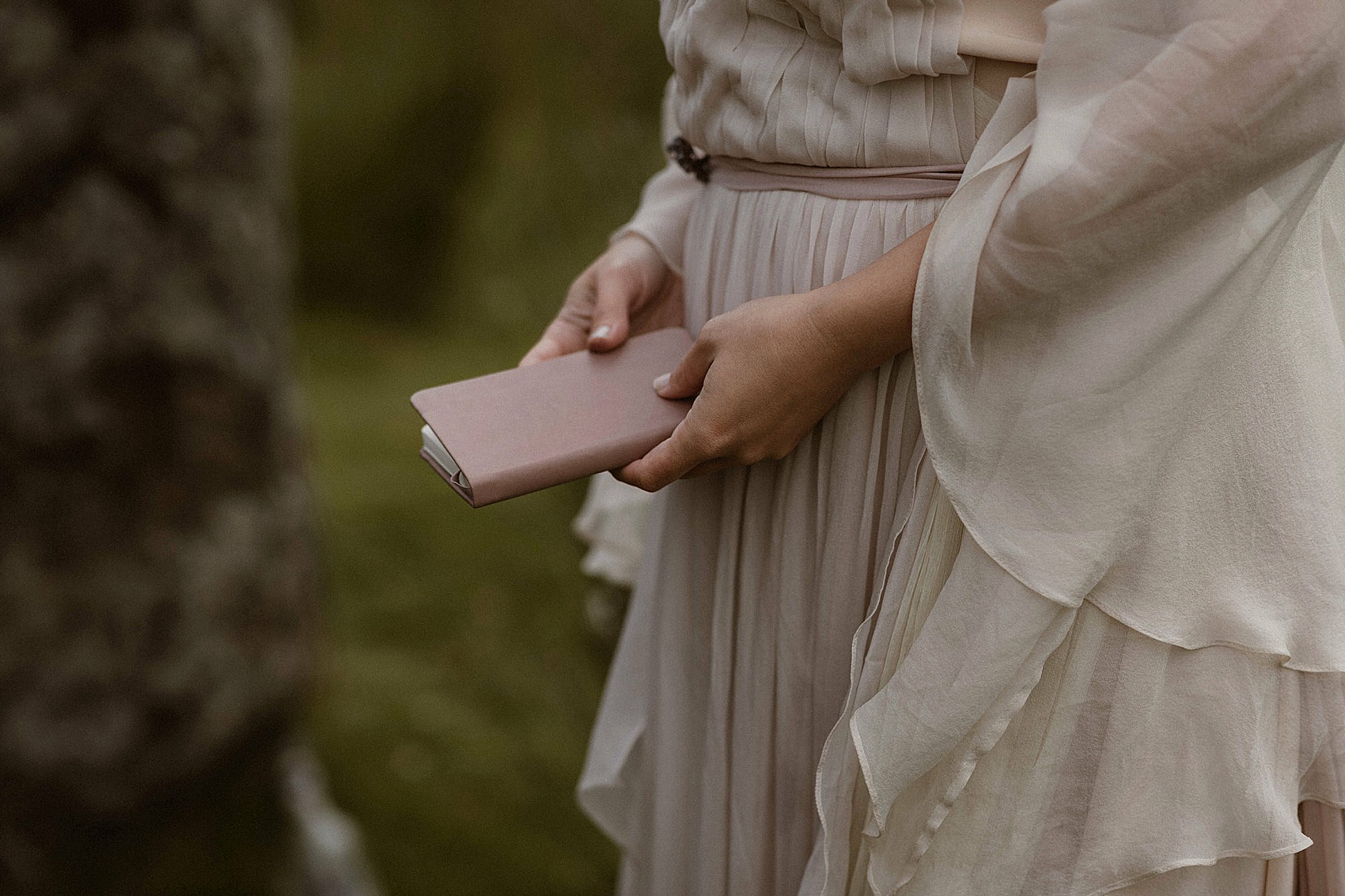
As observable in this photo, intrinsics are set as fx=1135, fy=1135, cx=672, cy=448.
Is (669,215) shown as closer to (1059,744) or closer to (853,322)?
(853,322)

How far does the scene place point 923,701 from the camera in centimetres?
60

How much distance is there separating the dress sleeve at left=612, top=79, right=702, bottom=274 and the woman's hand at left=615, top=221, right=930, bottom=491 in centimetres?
23

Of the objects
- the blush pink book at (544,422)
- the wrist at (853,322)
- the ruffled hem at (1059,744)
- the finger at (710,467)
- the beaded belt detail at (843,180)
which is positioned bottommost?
the ruffled hem at (1059,744)

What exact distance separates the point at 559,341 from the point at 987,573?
1.26 ft

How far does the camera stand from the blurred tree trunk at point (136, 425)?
1.45 m

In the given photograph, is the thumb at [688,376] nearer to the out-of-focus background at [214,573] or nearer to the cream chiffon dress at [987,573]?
the cream chiffon dress at [987,573]

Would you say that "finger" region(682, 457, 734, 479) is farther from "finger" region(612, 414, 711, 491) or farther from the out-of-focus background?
the out-of-focus background

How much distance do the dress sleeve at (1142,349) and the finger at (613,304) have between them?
0.23 metres

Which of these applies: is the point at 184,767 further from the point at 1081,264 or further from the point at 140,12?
the point at 1081,264

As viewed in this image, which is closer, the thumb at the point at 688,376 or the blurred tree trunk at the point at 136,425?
the thumb at the point at 688,376

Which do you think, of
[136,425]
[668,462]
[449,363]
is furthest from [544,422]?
[449,363]

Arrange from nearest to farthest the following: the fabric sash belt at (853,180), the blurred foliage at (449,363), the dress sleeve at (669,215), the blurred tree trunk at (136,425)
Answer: the fabric sash belt at (853,180)
the dress sleeve at (669,215)
the blurred tree trunk at (136,425)
the blurred foliage at (449,363)

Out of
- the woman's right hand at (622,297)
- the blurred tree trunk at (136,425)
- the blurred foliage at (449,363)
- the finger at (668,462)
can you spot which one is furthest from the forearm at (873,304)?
the blurred foliage at (449,363)

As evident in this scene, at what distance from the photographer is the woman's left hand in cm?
62
